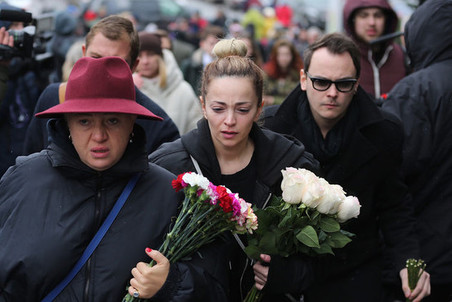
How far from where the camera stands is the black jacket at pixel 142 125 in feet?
16.1

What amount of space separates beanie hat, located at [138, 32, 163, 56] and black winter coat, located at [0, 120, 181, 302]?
3958mm

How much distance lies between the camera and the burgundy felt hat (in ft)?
10.5

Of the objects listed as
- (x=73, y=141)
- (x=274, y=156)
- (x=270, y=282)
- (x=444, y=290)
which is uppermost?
(x=73, y=141)

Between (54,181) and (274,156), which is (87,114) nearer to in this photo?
(54,181)

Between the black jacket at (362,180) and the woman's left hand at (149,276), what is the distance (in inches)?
61.5

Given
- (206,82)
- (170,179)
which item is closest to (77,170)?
(170,179)

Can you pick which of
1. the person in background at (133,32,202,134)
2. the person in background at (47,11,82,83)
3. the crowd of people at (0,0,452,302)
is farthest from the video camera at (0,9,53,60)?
the person in background at (47,11,82,83)

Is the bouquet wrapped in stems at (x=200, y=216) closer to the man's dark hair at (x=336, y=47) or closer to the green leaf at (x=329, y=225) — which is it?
the green leaf at (x=329, y=225)

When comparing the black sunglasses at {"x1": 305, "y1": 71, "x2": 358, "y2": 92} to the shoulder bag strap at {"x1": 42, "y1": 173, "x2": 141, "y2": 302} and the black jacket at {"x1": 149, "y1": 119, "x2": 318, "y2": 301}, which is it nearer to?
the black jacket at {"x1": 149, "y1": 119, "x2": 318, "y2": 301}

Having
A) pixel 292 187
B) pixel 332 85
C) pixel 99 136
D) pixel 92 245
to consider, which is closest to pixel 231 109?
pixel 292 187

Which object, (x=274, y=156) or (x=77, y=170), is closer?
(x=77, y=170)

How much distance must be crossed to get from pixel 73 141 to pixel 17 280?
2.12 ft

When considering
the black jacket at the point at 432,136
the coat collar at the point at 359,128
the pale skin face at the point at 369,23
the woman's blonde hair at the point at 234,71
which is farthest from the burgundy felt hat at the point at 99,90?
the pale skin face at the point at 369,23

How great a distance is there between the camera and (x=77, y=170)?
3191mm
